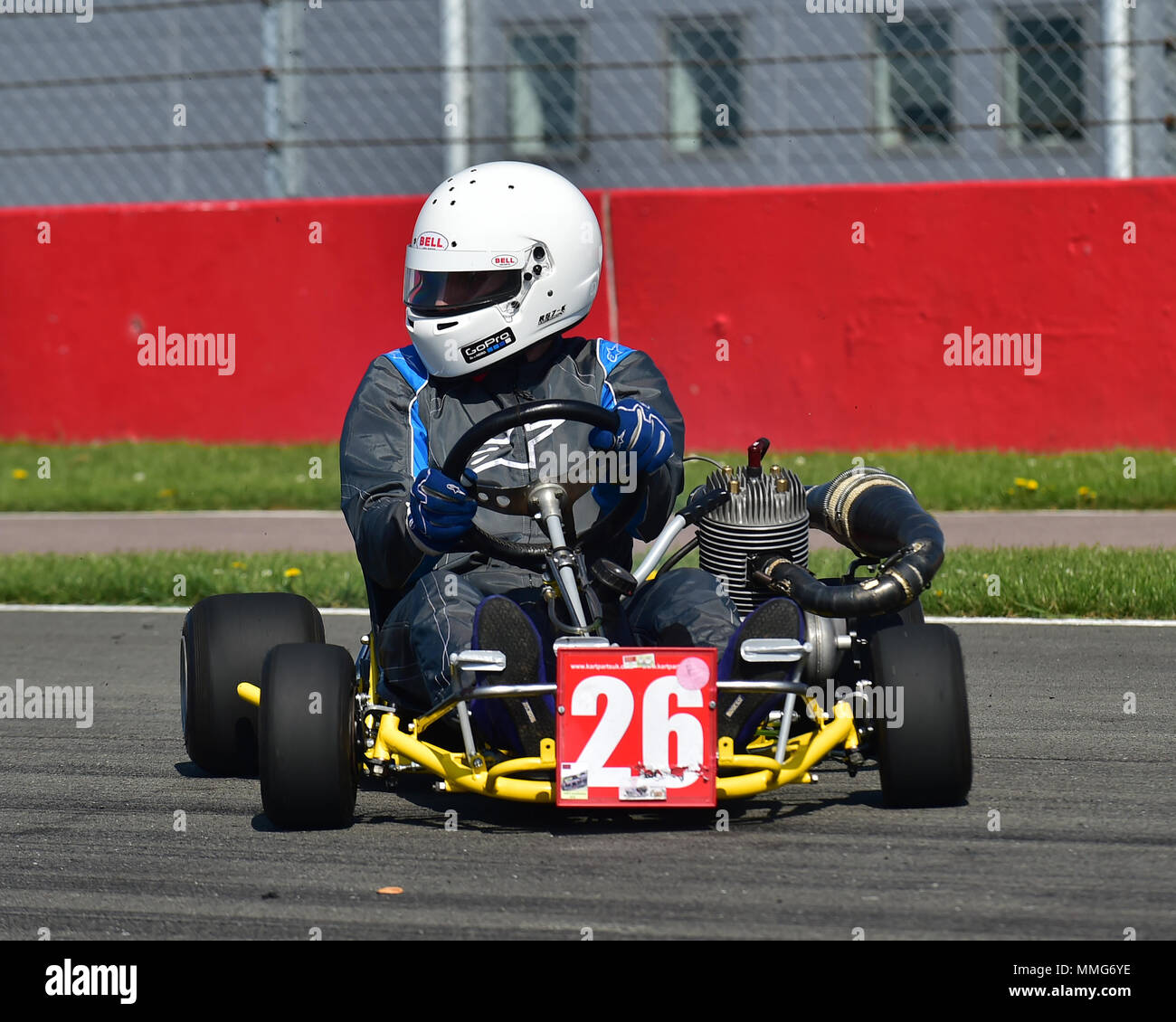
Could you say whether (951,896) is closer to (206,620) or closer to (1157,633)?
(206,620)

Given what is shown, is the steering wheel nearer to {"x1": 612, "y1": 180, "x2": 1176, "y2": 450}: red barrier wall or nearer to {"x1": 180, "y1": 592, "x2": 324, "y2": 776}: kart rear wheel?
{"x1": 180, "y1": 592, "x2": 324, "y2": 776}: kart rear wheel

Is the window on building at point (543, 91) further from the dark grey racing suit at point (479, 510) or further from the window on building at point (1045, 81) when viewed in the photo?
the dark grey racing suit at point (479, 510)

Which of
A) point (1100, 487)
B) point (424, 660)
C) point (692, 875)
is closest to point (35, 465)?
point (1100, 487)

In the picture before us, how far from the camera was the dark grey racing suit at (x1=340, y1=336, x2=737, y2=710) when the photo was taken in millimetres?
4180

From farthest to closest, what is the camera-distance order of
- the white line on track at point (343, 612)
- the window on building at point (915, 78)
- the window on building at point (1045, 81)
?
the window on building at point (915, 78), the window on building at point (1045, 81), the white line on track at point (343, 612)

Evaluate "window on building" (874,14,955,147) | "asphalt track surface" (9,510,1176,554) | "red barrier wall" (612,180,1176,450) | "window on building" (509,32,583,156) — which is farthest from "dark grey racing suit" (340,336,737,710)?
"window on building" (509,32,583,156)

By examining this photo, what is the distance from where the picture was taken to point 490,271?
A: 4.45 metres

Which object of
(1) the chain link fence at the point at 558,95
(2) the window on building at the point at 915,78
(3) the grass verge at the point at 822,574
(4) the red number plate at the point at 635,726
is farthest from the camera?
(2) the window on building at the point at 915,78

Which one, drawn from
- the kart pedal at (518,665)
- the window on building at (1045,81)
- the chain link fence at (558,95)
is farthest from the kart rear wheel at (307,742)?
the chain link fence at (558,95)

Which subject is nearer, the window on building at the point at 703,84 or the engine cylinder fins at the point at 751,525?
the engine cylinder fins at the point at 751,525

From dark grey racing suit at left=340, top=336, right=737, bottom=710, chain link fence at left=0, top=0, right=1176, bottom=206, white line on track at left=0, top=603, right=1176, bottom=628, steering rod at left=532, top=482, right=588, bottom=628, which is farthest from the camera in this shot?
chain link fence at left=0, top=0, right=1176, bottom=206

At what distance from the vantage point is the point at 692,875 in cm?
371

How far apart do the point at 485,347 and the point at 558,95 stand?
12574mm

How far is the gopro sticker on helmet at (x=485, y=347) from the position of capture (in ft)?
14.5
